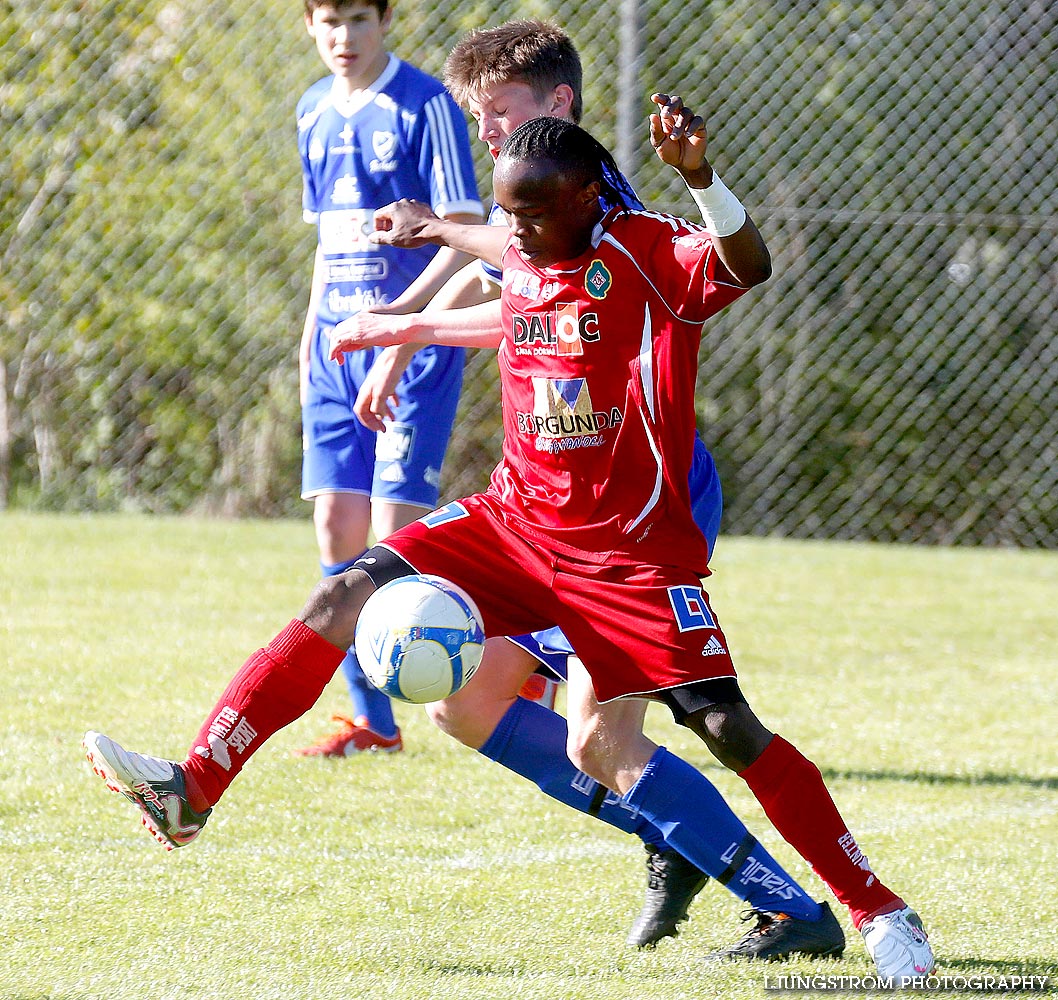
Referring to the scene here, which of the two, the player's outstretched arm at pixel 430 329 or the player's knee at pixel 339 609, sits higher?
the player's outstretched arm at pixel 430 329

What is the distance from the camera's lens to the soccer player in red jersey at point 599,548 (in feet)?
9.20

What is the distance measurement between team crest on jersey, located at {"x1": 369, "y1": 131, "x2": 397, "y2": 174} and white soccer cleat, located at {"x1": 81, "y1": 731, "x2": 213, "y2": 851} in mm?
2357

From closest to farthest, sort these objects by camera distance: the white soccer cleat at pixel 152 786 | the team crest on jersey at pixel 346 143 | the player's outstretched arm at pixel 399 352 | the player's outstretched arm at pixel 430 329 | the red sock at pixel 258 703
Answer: the white soccer cleat at pixel 152 786
the red sock at pixel 258 703
the player's outstretched arm at pixel 430 329
the player's outstretched arm at pixel 399 352
the team crest on jersey at pixel 346 143

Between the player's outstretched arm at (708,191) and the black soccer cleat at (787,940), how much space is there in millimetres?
1252

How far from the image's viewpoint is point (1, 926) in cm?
301

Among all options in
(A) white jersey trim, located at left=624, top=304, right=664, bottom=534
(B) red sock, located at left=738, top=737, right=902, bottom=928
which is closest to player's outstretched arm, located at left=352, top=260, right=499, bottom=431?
(A) white jersey trim, located at left=624, top=304, right=664, bottom=534

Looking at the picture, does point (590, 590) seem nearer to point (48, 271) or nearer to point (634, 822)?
point (634, 822)

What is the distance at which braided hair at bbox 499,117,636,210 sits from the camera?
2.83 meters

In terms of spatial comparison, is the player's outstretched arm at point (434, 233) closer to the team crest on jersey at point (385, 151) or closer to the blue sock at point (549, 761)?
the blue sock at point (549, 761)

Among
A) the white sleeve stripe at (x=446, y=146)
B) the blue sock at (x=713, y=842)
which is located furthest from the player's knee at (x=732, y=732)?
the white sleeve stripe at (x=446, y=146)

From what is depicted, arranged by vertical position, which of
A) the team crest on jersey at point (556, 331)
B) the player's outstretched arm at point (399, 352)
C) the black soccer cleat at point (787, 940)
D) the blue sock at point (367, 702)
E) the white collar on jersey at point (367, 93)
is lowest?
the blue sock at point (367, 702)

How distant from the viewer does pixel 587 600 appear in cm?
292

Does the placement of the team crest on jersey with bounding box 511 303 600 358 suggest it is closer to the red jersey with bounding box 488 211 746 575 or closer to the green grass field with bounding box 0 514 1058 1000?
the red jersey with bounding box 488 211 746 575

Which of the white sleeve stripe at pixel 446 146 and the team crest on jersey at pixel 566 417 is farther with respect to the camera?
the white sleeve stripe at pixel 446 146
